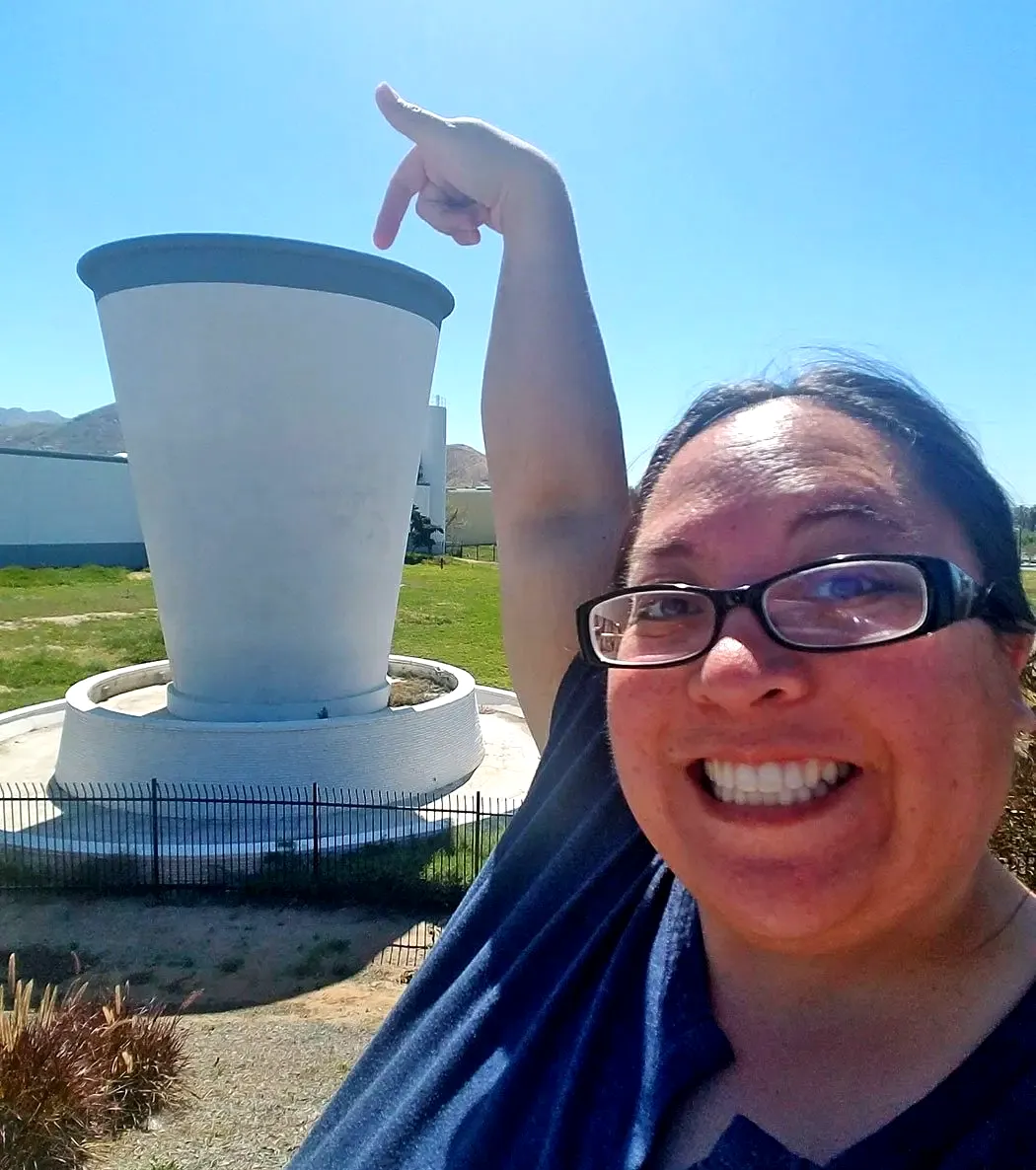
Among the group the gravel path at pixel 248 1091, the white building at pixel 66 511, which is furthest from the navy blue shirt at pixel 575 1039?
the white building at pixel 66 511

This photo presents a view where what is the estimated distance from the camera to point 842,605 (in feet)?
3.68

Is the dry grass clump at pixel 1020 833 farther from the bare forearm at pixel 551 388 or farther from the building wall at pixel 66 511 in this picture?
the building wall at pixel 66 511

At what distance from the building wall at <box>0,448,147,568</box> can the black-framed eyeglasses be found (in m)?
36.4

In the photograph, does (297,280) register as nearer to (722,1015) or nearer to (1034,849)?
(1034,849)

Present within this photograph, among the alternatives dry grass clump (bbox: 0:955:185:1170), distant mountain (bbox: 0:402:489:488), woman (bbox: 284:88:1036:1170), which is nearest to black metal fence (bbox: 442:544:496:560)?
dry grass clump (bbox: 0:955:185:1170)

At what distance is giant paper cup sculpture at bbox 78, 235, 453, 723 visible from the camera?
31.5 feet

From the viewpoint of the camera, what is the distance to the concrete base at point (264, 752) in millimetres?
9781

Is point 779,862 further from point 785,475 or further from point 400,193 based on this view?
point 400,193

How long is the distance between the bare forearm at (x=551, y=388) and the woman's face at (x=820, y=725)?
0.60 meters

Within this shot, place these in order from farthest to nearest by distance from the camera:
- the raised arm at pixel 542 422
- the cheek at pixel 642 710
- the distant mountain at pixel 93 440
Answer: the distant mountain at pixel 93 440 → the raised arm at pixel 542 422 → the cheek at pixel 642 710

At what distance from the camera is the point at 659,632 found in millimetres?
1244

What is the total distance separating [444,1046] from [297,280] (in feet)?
30.4

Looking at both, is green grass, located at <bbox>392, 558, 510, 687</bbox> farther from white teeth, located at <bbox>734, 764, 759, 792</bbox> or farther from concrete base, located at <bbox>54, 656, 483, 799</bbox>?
white teeth, located at <bbox>734, 764, 759, 792</bbox>

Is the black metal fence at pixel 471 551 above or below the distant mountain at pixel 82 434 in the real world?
below
